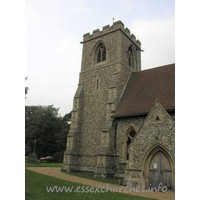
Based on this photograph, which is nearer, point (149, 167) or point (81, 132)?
point (149, 167)

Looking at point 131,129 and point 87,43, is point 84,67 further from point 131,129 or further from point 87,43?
point 131,129

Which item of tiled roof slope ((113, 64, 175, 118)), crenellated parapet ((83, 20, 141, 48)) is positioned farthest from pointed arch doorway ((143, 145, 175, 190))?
crenellated parapet ((83, 20, 141, 48))

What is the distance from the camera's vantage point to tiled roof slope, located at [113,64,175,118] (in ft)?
45.0

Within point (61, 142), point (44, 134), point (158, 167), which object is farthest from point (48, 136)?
point (158, 167)

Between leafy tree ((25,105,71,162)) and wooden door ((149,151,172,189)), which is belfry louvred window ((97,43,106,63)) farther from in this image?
leafy tree ((25,105,71,162))

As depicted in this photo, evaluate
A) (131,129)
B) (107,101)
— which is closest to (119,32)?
(107,101)

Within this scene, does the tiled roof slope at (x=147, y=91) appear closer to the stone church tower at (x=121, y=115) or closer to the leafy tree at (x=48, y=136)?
the stone church tower at (x=121, y=115)

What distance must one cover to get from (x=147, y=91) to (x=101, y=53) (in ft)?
23.8

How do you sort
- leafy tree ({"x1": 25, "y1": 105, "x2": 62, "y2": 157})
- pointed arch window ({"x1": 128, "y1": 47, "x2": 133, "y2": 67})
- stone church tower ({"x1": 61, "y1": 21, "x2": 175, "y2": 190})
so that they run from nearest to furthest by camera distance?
stone church tower ({"x1": 61, "y1": 21, "x2": 175, "y2": 190})
pointed arch window ({"x1": 128, "y1": 47, "x2": 133, "y2": 67})
leafy tree ({"x1": 25, "y1": 105, "x2": 62, "y2": 157})

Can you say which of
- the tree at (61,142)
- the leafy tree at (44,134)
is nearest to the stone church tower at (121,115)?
the tree at (61,142)

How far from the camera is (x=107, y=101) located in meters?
17.2

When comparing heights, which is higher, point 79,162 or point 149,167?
point 149,167

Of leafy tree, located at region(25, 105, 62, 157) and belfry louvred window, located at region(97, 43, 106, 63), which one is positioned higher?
belfry louvred window, located at region(97, 43, 106, 63)

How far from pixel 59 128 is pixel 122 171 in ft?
93.5
